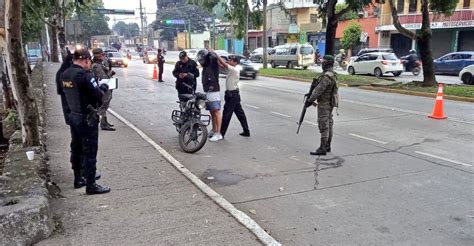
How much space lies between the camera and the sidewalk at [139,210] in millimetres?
4086

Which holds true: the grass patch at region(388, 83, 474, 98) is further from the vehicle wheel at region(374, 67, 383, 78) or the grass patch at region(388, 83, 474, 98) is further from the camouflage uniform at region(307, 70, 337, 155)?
the camouflage uniform at region(307, 70, 337, 155)

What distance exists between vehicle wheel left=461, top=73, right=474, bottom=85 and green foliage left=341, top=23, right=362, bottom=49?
24.5 meters

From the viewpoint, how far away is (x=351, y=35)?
145ft

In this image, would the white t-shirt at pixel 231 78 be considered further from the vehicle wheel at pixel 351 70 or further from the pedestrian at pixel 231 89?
the vehicle wheel at pixel 351 70

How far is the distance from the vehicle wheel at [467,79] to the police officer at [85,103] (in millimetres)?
19032

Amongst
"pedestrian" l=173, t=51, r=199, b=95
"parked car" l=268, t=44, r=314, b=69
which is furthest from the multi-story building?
"pedestrian" l=173, t=51, r=199, b=95

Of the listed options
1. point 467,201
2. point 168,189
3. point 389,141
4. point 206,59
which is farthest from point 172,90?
point 467,201

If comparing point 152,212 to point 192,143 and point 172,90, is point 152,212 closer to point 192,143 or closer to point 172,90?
point 192,143

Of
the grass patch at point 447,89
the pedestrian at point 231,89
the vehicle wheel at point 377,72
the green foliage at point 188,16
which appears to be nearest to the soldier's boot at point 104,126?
the pedestrian at point 231,89

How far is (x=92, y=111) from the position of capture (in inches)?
200

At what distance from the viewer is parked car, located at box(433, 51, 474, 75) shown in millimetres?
24938

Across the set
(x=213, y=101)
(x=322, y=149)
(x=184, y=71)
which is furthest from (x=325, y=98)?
(x=184, y=71)

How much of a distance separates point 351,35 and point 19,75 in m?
41.6

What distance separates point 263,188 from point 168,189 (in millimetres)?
1210
